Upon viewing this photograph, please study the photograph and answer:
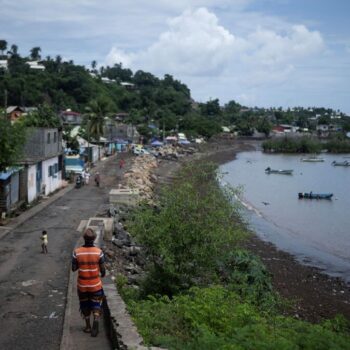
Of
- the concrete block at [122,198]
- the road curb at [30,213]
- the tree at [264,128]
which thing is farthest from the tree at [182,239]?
the tree at [264,128]

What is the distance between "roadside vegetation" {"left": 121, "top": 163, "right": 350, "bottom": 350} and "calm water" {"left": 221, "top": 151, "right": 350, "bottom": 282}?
7.57 m

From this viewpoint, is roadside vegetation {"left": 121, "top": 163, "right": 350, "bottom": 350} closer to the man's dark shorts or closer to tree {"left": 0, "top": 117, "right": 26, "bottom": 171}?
the man's dark shorts

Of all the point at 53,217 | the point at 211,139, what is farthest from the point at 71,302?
the point at 211,139

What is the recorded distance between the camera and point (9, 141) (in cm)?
1988

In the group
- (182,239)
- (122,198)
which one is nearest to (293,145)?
(122,198)

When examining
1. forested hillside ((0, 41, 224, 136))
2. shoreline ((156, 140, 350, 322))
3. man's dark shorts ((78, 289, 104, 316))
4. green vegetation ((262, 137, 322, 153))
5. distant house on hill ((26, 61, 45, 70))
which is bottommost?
shoreline ((156, 140, 350, 322))

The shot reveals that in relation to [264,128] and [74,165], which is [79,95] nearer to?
[264,128]

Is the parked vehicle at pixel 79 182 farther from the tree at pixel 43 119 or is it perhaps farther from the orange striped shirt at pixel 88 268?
the orange striped shirt at pixel 88 268

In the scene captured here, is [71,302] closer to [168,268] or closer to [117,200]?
[168,268]

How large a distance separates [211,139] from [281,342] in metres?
141

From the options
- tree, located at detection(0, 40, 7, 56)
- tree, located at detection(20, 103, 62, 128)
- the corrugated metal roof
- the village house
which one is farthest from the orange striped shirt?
tree, located at detection(0, 40, 7, 56)

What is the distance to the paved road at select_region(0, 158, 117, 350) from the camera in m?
9.45

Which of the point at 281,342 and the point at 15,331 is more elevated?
the point at 281,342

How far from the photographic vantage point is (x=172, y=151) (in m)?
97.4
